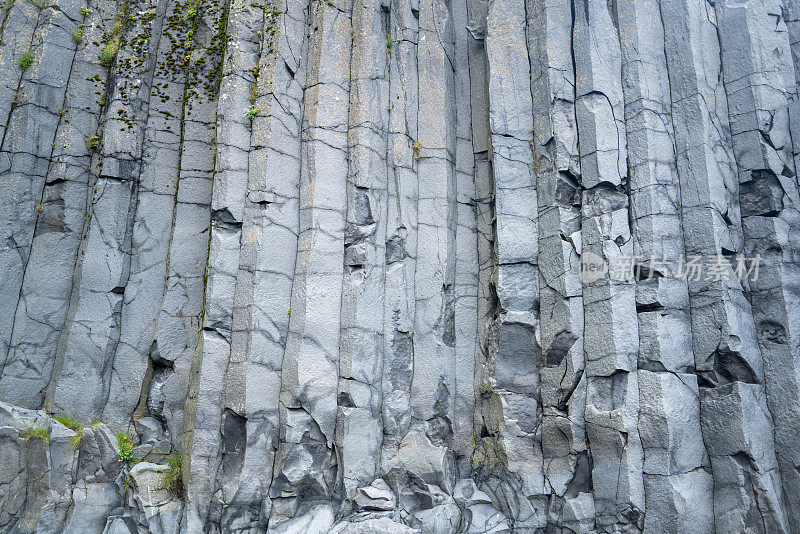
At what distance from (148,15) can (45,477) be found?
6.16 metres

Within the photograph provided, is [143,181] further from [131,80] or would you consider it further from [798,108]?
[798,108]

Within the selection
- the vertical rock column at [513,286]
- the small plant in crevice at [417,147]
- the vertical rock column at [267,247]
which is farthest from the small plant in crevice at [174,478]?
the small plant in crevice at [417,147]

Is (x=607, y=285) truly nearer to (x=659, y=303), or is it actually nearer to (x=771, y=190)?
(x=659, y=303)

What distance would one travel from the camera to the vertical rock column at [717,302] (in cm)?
623

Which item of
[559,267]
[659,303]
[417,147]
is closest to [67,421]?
[417,147]

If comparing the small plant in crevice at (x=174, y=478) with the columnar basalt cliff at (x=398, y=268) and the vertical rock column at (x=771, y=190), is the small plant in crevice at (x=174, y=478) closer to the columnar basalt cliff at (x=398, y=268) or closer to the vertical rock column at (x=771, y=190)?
the columnar basalt cliff at (x=398, y=268)

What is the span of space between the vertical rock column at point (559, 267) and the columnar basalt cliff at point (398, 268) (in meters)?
0.03

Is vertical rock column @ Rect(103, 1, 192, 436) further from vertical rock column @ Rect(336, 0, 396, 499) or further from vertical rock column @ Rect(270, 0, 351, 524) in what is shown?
vertical rock column @ Rect(336, 0, 396, 499)

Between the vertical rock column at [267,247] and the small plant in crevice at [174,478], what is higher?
the vertical rock column at [267,247]

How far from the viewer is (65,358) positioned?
23.5ft

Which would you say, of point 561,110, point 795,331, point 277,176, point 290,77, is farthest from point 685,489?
point 290,77

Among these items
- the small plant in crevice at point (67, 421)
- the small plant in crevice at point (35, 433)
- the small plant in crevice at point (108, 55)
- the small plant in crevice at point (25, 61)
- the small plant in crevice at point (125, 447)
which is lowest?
the small plant in crevice at point (125, 447)

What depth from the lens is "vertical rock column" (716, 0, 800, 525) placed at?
652 centimetres

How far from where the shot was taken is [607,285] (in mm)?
6770
